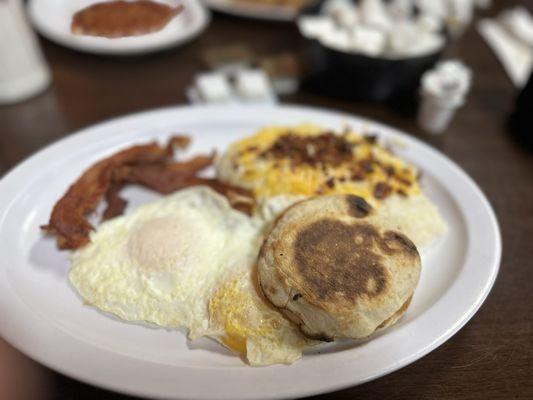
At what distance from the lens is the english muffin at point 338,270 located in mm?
1119

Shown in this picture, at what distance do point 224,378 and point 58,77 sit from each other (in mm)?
2181

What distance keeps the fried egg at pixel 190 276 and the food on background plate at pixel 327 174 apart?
175mm

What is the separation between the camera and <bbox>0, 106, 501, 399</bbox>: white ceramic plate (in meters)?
1.06

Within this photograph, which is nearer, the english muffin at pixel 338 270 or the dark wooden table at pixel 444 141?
the english muffin at pixel 338 270

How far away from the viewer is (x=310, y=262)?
1.20 meters

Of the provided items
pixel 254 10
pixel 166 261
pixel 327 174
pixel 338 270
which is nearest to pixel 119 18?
pixel 166 261

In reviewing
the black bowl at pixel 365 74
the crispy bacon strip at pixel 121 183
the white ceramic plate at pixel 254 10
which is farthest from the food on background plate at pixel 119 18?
the white ceramic plate at pixel 254 10

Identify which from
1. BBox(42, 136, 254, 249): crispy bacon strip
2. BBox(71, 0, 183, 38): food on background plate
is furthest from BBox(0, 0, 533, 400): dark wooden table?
BBox(71, 0, 183, 38): food on background plate

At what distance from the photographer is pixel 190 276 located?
52.9 inches

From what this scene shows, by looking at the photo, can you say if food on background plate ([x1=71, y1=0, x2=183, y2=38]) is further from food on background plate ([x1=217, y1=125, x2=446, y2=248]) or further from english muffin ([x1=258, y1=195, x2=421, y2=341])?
english muffin ([x1=258, y1=195, x2=421, y2=341])

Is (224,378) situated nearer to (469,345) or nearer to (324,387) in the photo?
(324,387)

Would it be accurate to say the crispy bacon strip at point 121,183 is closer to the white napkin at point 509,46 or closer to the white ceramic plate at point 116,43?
the white ceramic plate at point 116,43

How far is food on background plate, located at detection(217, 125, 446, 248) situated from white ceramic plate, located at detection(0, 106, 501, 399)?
0.11 meters

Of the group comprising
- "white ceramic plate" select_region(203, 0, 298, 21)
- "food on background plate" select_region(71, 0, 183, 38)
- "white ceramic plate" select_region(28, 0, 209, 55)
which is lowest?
"white ceramic plate" select_region(203, 0, 298, 21)
